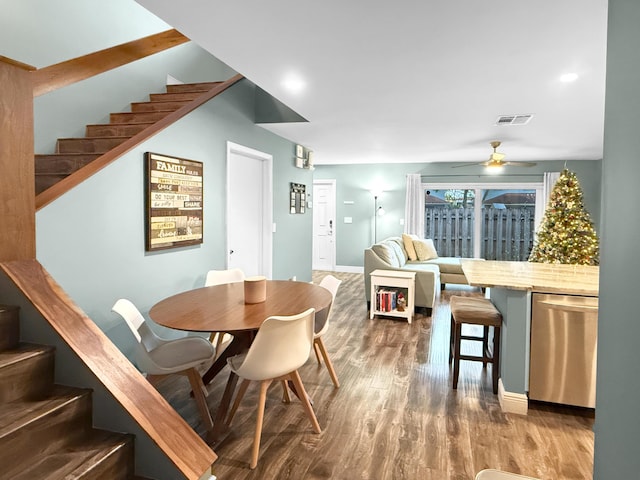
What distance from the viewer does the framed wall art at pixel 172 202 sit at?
122 inches

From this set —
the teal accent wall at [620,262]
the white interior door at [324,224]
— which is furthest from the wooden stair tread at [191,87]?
the white interior door at [324,224]

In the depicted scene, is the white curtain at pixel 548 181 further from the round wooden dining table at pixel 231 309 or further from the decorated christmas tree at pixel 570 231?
the round wooden dining table at pixel 231 309

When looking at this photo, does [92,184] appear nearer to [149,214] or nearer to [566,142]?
[149,214]

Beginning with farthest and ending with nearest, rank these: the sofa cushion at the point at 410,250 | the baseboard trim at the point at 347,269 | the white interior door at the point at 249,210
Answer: the baseboard trim at the point at 347,269 < the sofa cushion at the point at 410,250 < the white interior door at the point at 249,210

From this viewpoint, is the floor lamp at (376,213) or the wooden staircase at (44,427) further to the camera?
the floor lamp at (376,213)

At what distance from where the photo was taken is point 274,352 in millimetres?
2150

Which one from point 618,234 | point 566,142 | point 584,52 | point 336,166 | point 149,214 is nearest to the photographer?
point 618,234

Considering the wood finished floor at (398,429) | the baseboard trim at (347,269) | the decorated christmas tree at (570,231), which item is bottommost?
the wood finished floor at (398,429)

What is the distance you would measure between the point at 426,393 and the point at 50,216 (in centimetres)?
273

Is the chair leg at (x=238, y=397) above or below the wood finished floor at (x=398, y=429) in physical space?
above

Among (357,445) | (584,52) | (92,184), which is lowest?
(357,445)

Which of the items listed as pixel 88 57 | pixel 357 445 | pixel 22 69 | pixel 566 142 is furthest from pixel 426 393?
pixel 566 142

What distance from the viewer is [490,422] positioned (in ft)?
8.43

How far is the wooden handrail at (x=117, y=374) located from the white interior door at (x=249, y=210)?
2.49m
